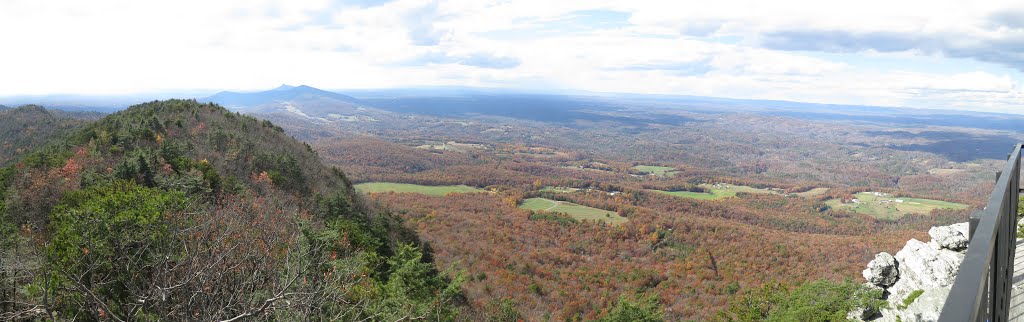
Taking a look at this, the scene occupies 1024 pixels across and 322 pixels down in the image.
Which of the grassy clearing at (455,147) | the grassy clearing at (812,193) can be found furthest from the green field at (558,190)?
the grassy clearing at (455,147)

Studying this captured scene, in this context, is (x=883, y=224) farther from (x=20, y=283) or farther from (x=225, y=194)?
(x=20, y=283)

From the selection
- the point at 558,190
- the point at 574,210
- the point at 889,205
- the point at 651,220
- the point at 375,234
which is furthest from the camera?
the point at 558,190

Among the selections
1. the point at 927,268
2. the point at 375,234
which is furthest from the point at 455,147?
the point at 927,268

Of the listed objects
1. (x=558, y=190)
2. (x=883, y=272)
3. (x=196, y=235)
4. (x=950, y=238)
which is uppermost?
(x=196, y=235)

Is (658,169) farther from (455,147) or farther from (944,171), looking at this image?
(944,171)

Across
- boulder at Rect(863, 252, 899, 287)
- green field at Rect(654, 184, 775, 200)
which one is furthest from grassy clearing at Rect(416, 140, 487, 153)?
boulder at Rect(863, 252, 899, 287)

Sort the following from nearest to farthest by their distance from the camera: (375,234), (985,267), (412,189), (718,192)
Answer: (985,267)
(375,234)
(412,189)
(718,192)
